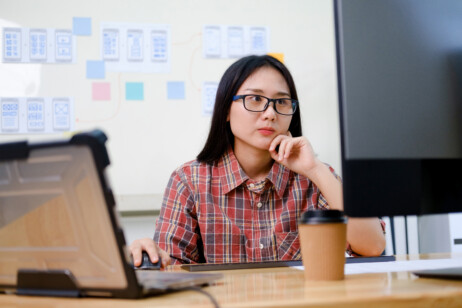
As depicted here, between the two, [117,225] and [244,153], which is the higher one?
[244,153]

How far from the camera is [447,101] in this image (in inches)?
28.3

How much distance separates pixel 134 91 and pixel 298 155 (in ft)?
3.52

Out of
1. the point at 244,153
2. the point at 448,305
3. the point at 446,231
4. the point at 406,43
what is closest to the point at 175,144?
the point at 244,153

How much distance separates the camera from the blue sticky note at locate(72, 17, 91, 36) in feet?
7.33

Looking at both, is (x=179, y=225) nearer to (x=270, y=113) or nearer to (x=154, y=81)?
(x=270, y=113)

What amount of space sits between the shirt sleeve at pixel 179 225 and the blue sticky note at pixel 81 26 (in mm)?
1040

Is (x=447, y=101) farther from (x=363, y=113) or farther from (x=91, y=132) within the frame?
(x=91, y=132)

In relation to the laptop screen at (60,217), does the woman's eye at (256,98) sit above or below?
above

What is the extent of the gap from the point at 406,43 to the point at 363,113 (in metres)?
0.13

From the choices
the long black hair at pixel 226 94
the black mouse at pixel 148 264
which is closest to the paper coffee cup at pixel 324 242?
the black mouse at pixel 148 264

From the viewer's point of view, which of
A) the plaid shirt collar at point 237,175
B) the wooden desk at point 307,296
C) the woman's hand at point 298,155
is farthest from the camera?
the plaid shirt collar at point 237,175

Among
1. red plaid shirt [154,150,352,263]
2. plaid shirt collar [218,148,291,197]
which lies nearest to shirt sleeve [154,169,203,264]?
red plaid shirt [154,150,352,263]

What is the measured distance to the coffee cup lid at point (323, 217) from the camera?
709mm

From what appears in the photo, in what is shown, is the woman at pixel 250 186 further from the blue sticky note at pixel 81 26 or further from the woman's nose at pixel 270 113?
the blue sticky note at pixel 81 26
